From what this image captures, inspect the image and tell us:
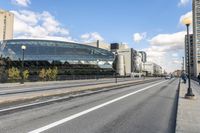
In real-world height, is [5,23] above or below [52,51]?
above

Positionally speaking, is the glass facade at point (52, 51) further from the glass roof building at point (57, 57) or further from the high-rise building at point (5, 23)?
the high-rise building at point (5, 23)

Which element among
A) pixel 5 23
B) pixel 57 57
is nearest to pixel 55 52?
pixel 57 57

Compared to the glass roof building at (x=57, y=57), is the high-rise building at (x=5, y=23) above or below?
above

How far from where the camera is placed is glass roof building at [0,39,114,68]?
4961 inches

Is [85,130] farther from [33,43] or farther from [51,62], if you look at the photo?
[33,43]

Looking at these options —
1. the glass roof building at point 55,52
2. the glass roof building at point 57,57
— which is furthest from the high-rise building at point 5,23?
the glass roof building at point 55,52

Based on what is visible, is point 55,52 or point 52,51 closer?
point 52,51

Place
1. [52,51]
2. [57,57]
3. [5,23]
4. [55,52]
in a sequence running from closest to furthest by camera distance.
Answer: [57,57] → [52,51] → [55,52] → [5,23]

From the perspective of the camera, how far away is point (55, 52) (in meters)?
134

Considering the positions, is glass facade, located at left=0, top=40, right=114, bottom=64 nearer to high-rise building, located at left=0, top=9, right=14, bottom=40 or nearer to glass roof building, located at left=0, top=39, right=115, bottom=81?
glass roof building, located at left=0, top=39, right=115, bottom=81

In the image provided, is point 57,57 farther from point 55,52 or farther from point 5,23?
point 5,23

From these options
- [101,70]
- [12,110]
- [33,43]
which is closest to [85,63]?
[101,70]

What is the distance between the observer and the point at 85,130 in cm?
722

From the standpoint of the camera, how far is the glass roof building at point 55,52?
12600 cm
